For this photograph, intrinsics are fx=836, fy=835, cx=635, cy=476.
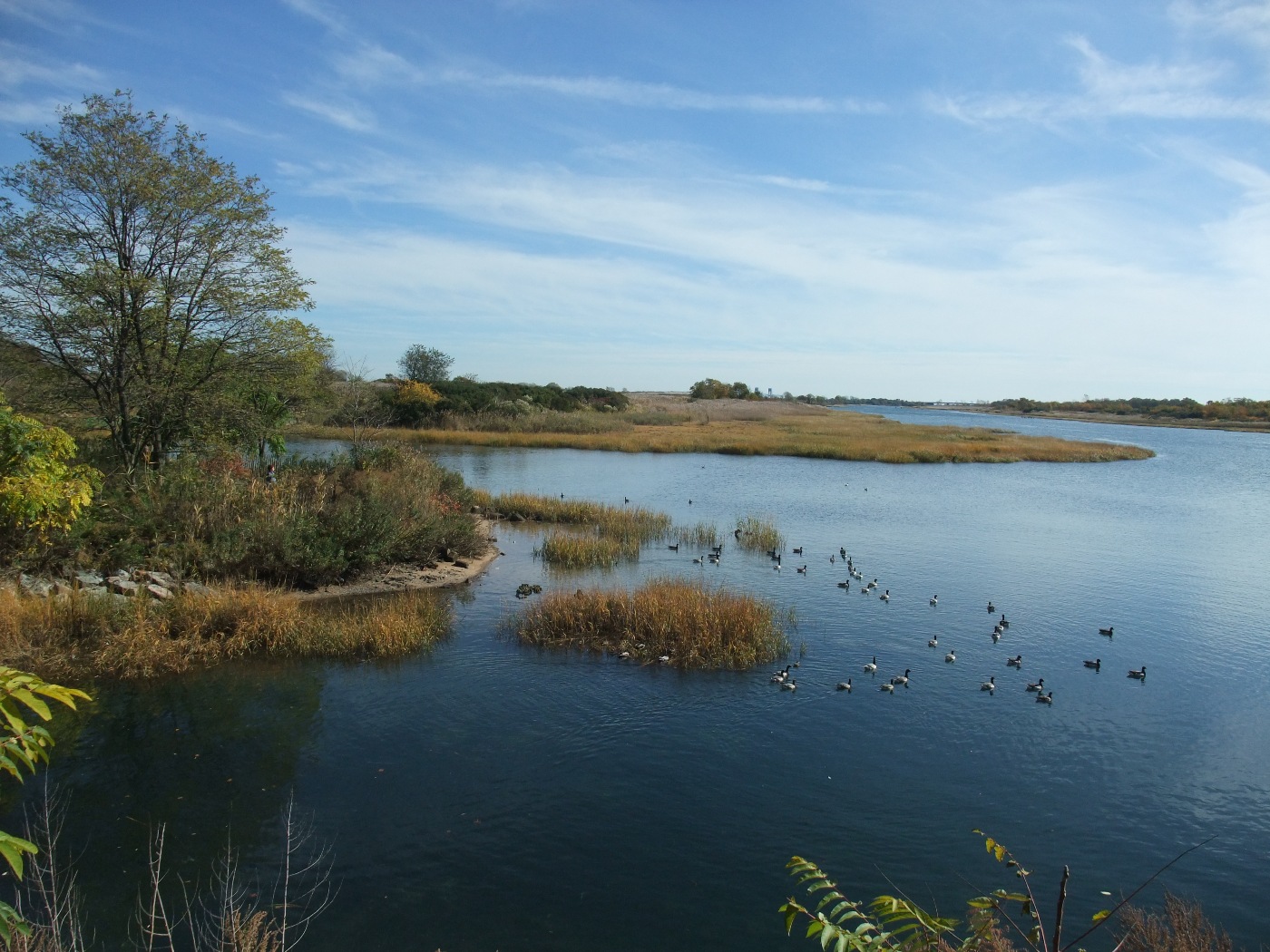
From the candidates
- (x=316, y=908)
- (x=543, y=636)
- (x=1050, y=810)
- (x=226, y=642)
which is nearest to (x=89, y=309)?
(x=226, y=642)

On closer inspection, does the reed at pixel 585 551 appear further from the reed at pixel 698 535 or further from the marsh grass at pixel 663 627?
the marsh grass at pixel 663 627

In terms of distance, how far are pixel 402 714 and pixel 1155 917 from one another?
33.6 feet

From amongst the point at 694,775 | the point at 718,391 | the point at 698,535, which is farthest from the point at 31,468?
the point at 718,391

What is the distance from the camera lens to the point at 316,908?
852 cm

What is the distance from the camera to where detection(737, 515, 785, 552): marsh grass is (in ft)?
91.8

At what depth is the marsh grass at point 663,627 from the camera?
1641 centimetres

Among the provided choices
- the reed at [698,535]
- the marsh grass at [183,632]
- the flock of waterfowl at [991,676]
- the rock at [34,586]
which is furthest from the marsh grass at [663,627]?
the reed at [698,535]

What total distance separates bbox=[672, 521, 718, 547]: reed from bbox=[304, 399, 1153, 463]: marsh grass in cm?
3119

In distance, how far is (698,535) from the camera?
95.2ft

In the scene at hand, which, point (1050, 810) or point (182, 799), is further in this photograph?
point (1050, 810)

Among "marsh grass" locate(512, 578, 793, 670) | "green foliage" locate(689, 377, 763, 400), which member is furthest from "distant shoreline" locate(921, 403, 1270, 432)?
"marsh grass" locate(512, 578, 793, 670)

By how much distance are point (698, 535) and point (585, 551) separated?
529 cm

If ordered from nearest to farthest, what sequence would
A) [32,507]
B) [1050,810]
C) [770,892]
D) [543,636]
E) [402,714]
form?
[32,507], [770,892], [1050,810], [402,714], [543,636]

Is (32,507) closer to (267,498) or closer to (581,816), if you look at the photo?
(581,816)
